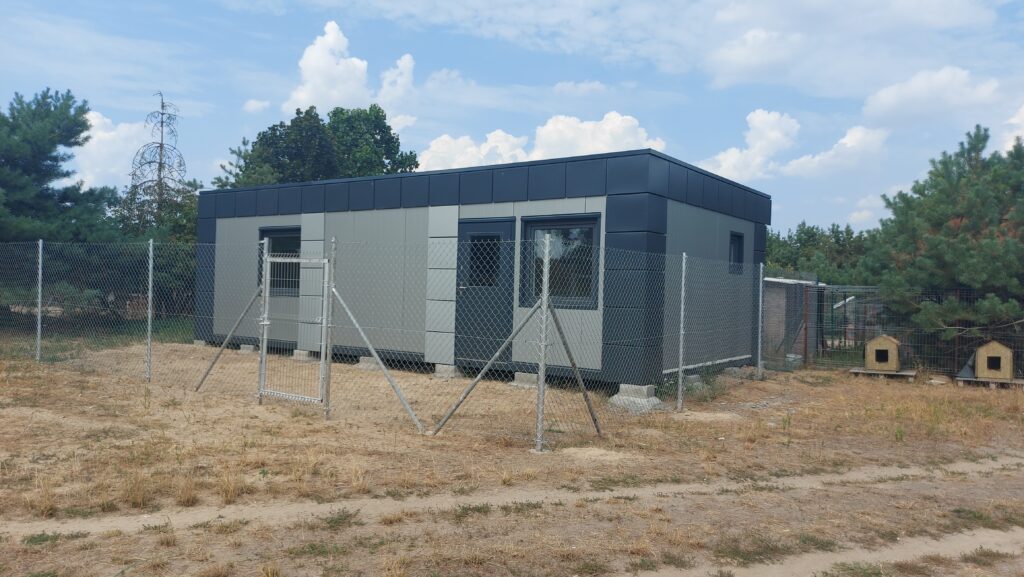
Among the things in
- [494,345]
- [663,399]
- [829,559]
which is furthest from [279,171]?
[829,559]

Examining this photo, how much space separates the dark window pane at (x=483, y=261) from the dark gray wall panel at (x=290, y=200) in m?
4.38

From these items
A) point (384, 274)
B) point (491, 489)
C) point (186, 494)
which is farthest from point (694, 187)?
point (186, 494)

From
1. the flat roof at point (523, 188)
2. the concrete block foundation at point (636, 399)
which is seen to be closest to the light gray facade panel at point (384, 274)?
the flat roof at point (523, 188)

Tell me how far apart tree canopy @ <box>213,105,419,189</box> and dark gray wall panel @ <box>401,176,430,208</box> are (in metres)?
20.1

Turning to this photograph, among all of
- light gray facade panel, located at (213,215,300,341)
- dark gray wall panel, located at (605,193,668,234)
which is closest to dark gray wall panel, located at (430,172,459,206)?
dark gray wall panel, located at (605,193,668,234)

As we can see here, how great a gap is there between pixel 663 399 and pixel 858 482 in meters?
4.04

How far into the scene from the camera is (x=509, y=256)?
11.4m

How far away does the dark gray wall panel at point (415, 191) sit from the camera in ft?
40.9

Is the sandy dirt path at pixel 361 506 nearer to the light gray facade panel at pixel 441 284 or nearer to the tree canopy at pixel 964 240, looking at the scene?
the light gray facade panel at pixel 441 284

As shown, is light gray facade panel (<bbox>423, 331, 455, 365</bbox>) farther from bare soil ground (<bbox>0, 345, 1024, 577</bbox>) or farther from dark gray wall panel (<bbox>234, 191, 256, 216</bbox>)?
dark gray wall panel (<bbox>234, 191, 256, 216</bbox>)

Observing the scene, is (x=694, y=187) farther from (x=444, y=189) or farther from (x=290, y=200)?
(x=290, y=200)

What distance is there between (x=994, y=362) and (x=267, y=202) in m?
14.0

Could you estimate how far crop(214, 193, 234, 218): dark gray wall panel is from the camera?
15562mm

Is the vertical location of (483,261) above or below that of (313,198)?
below
